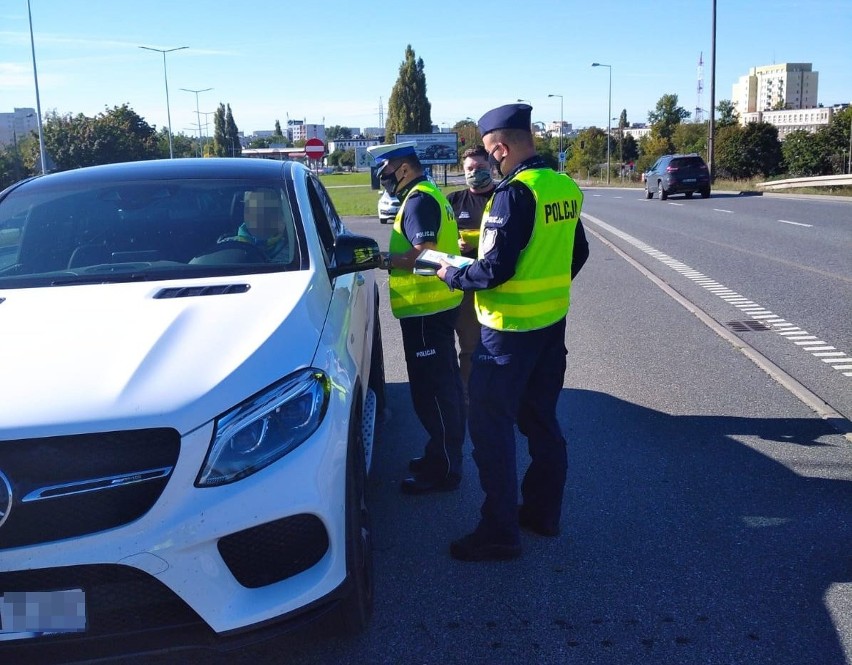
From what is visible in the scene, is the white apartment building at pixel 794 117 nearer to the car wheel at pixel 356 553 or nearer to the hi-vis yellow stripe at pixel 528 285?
the hi-vis yellow stripe at pixel 528 285

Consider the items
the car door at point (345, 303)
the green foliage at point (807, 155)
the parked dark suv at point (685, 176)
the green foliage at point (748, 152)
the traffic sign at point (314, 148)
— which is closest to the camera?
the car door at point (345, 303)

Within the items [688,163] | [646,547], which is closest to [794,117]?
[688,163]

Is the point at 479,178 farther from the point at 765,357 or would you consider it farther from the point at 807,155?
the point at 807,155

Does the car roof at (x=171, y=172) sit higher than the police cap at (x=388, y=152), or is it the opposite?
the police cap at (x=388, y=152)

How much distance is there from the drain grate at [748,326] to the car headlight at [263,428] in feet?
22.5

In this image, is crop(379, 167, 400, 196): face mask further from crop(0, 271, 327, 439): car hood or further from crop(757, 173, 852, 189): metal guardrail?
crop(757, 173, 852, 189): metal guardrail

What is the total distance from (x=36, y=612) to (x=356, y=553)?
1.00 meters

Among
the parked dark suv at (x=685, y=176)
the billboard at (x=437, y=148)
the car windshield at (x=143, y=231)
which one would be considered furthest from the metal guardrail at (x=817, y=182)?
the car windshield at (x=143, y=231)

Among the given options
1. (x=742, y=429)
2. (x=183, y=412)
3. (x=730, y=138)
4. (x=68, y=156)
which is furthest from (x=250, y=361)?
(x=730, y=138)

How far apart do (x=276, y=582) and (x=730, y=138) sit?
6112cm

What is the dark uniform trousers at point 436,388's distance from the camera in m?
4.79

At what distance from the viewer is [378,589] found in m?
3.68

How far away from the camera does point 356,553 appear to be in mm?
3023

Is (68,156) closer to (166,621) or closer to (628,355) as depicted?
(628,355)
